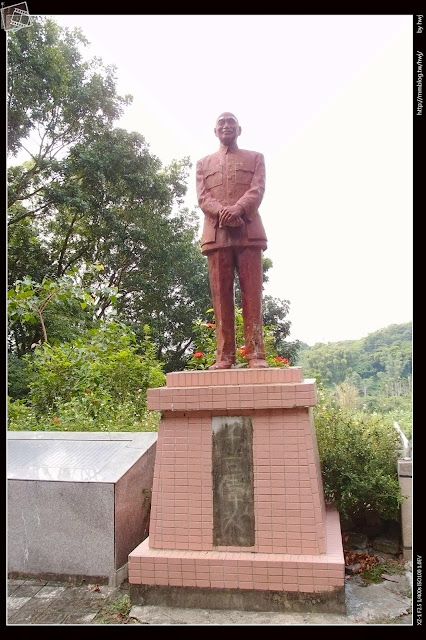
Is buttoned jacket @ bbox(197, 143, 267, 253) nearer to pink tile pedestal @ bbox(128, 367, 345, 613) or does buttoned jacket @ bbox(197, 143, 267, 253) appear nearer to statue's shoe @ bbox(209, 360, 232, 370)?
statue's shoe @ bbox(209, 360, 232, 370)

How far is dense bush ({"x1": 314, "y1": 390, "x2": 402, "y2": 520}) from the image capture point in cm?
441

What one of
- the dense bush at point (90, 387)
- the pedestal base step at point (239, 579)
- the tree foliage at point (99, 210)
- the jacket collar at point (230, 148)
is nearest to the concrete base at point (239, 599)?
the pedestal base step at point (239, 579)

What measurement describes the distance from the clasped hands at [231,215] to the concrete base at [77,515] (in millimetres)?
2177

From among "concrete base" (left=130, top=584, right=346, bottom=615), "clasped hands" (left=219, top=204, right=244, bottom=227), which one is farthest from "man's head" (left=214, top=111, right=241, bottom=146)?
"concrete base" (left=130, top=584, right=346, bottom=615)

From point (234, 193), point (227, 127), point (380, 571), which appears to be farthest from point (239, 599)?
point (227, 127)

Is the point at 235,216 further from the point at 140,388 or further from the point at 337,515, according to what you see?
the point at 140,388

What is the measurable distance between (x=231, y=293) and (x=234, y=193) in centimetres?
85

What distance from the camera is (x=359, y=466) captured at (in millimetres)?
4625

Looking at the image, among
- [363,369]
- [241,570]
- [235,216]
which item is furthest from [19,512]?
[363,369]

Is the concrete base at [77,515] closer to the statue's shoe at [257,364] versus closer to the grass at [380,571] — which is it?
the statue's shoe at [257,364]

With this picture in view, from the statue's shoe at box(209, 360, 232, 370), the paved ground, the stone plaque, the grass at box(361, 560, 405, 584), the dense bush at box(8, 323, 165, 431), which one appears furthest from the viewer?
the dense bush at box(8, 323, 165, 431)

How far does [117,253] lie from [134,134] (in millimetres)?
3067

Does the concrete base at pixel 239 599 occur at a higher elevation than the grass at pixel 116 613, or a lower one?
higher

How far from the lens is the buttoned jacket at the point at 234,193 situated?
4164mm
